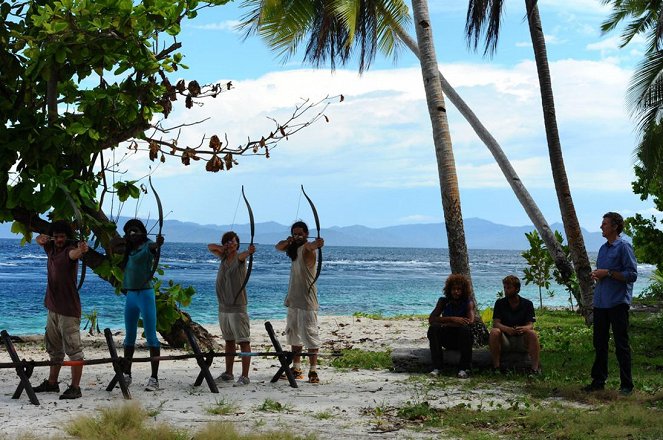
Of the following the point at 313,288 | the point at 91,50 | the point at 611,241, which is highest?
the point at 91,50

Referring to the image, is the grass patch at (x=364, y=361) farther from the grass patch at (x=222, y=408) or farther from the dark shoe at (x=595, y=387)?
the grass patch at (x=222, y=408)

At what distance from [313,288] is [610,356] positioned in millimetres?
5397

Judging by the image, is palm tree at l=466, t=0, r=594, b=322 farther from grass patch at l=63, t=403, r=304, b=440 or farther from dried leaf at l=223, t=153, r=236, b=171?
grass patch at l=63, t=403, r=304, b=440

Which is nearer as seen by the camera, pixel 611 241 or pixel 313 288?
pixel 611 241

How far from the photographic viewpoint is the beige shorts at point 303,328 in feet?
34.7

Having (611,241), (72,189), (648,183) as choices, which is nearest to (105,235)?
(72,189)

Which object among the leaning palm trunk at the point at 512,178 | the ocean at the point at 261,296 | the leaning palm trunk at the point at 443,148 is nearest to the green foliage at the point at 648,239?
the leaning palm trunk at the point at 512,178

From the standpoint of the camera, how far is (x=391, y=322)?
20156mm

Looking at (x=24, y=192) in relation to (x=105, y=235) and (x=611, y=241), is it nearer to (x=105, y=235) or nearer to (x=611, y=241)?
(x=105, y=235)

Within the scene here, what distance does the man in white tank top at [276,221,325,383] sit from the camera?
34.4ft

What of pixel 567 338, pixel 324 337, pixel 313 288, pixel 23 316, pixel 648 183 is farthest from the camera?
pixel 23 316

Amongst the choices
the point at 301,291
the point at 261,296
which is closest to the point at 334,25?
the point at 301,291

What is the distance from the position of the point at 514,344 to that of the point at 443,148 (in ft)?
13.2

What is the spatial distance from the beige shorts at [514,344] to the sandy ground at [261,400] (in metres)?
0.91
